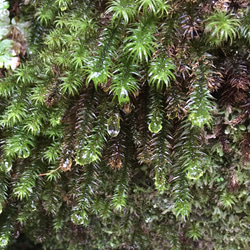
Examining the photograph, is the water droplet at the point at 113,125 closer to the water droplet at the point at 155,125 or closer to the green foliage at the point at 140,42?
the water droplet at the point at 155,125

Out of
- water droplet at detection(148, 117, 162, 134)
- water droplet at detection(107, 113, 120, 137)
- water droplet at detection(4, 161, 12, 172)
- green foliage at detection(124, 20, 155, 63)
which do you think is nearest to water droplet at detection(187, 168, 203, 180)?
water droplet at detection(148, 117, 162, 134)

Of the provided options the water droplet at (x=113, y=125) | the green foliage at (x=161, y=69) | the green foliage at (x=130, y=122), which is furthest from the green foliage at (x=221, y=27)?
the water droplet at (x=113, y=125)

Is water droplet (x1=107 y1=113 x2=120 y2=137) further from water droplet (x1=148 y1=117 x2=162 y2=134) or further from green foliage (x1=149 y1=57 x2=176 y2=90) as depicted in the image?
green foliage (x1=149 y1=57 x2=176 y2=90)

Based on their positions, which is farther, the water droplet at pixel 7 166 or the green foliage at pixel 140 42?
the water droplet at pixel 7 166

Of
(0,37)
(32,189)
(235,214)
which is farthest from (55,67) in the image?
(235,214)

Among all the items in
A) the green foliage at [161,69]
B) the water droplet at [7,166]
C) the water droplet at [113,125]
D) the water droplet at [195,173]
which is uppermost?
the green foliage at [161,69]

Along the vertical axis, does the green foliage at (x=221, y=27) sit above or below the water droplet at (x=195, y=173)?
above

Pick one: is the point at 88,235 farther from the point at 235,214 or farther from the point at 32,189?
the point at 235,214

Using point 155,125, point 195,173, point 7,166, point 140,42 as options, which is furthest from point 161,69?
point 7,166

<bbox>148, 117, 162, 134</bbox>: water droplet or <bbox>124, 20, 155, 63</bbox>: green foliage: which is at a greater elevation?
<bbox>124, 20, 155, 63</bbox>: green foliage
